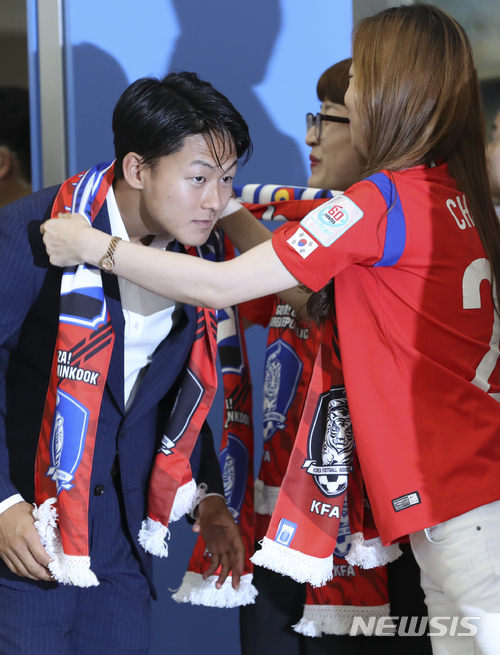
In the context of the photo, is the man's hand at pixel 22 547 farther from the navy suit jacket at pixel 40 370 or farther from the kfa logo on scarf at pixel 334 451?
the kfa logo on scarf at pixel 334 451

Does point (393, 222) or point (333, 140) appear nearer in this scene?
point (393, 222)

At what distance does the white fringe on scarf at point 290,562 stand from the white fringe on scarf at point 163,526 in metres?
0.26

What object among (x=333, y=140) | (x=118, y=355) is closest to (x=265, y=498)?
(x=118, y=355)

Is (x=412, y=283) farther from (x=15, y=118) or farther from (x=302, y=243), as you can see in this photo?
(x=15, y=118)

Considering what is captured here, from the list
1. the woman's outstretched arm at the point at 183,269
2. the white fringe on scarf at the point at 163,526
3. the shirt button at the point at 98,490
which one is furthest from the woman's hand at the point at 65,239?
the white fringe on scarf at the point at 163,526

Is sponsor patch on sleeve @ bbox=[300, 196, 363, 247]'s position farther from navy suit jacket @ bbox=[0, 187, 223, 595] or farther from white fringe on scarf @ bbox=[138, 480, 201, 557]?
white fringe on scarf @ bbox=[138, 480, 201, 557]

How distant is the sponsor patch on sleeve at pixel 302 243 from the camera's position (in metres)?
1.16

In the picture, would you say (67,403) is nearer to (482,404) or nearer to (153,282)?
(153,282)

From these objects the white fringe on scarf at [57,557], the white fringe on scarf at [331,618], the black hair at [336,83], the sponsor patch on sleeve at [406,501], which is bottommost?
the white fringe on scarf at [331,618]

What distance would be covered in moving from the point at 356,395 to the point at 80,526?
1.83 feet

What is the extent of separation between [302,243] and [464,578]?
60 centimetres

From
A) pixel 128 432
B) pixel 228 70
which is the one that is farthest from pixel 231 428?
pixel 228 70

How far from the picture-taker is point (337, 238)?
1.15 m

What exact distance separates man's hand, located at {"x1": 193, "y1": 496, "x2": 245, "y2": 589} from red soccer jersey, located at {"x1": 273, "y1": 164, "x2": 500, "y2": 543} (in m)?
0.45
